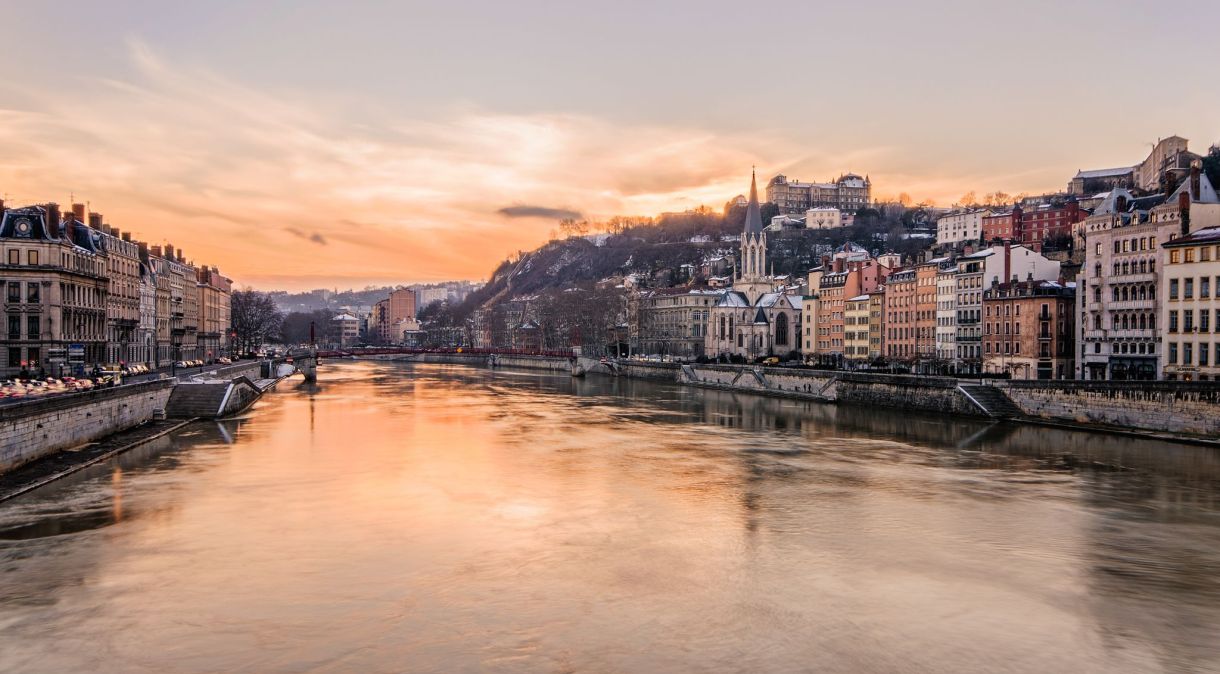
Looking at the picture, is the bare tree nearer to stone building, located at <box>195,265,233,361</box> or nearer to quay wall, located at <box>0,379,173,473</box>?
stone building, located at <box>195,265,233,361</box>

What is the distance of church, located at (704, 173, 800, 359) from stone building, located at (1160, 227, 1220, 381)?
171 feet

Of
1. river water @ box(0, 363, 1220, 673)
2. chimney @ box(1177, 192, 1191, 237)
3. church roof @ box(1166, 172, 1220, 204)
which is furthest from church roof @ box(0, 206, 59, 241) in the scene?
church roof @ box(1166, 172, 1220, 204)

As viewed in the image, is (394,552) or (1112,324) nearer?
(394,552)

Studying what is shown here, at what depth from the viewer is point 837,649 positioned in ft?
43.4

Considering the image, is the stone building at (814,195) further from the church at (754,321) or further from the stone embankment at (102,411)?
the stone embankment at (102,411)

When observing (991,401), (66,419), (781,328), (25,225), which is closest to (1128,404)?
(991,401)

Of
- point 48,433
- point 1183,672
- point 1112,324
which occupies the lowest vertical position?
point 1183,672

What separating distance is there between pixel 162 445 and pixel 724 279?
325 ft

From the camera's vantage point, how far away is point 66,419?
2822cm

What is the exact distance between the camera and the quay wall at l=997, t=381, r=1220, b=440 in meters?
33.8

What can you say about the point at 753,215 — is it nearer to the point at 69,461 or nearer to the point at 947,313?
the point at 947,313

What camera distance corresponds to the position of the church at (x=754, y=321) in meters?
95.4

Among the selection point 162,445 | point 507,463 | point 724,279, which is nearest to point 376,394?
point 162,445

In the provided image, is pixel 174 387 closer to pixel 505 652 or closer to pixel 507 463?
pixel 507 463
